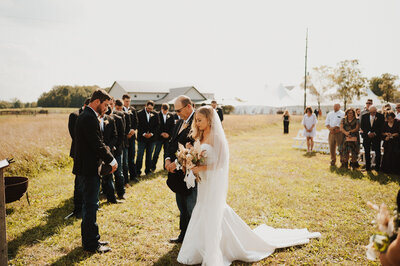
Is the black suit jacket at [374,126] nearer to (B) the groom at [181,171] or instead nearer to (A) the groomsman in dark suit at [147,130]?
(A) the groomsman in dark suit at [147,130]

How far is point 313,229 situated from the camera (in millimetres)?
4914

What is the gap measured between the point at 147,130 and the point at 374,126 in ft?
27.1

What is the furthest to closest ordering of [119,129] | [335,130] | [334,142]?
[334,142], [335,130], [119,129]

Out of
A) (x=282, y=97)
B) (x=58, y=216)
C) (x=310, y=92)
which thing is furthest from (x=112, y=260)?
(x=282, y=97)

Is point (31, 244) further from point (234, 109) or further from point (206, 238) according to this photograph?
point (234, 109)

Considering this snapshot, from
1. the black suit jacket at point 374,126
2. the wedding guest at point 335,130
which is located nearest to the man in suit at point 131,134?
the wedding guest at point 335,130

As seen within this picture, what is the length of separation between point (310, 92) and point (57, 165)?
42.2 metres

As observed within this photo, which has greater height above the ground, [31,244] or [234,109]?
[234,109]

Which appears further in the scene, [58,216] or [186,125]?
[58,216]

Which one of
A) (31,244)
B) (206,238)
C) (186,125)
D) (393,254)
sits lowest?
(31,244)

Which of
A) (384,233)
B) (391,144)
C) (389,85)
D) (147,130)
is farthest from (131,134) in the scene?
(389,85)

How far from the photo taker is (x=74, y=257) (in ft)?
13.4

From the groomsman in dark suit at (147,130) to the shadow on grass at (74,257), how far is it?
4.54 meters

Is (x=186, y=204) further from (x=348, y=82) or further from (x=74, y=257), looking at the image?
(x=348, y=82)
